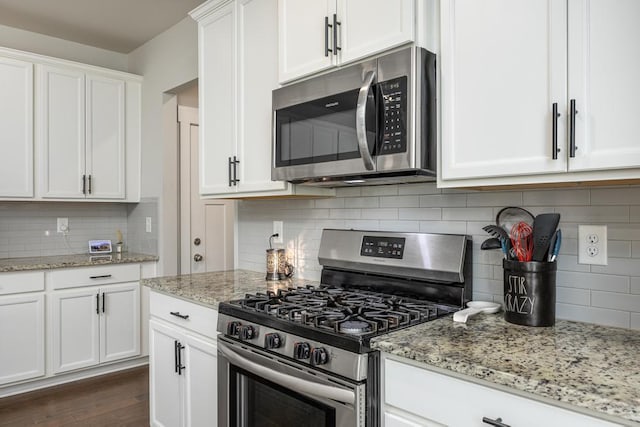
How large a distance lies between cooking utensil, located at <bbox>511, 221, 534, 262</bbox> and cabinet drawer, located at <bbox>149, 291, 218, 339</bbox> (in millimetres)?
1221

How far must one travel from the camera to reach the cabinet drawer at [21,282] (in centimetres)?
305

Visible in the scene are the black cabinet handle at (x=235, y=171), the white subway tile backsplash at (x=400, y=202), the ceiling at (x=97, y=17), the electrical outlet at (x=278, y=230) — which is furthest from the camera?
the ceiling at (x=97, y=17)

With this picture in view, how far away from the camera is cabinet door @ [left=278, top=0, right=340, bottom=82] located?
71.7 inches

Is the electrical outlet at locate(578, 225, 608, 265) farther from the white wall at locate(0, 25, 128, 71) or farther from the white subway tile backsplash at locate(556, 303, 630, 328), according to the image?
the white wall at locate(0, 25, 128, 71)

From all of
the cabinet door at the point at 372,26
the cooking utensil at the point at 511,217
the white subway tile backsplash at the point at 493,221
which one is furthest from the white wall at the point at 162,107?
the cooking utensil at the point at 511,217

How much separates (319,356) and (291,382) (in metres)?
0.18

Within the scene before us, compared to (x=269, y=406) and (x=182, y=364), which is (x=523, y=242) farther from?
(x=182, y=364)

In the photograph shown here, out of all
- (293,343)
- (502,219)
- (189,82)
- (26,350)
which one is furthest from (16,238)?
(502,219)

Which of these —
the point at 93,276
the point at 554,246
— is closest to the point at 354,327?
the point at 554,246

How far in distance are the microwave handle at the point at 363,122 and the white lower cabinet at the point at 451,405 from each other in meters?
0.71

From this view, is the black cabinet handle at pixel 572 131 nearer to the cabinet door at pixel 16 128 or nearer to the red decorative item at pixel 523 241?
the red decorative item at pixel 523 241

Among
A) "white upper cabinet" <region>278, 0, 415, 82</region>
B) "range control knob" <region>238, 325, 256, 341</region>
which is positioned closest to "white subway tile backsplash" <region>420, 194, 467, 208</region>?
"white upper cabinet" <region>278, 0, 415, 82</region>

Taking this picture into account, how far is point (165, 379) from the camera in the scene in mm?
2299

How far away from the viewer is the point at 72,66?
3.56 meters
